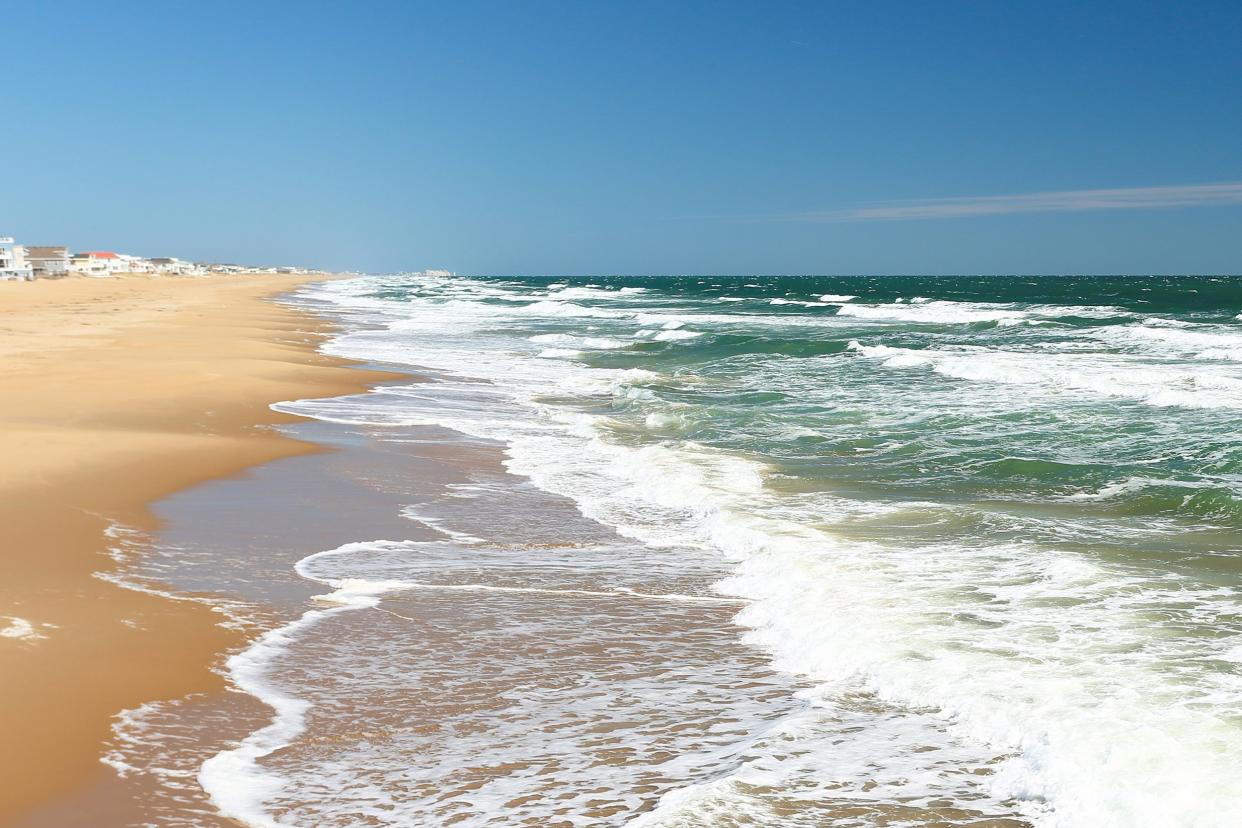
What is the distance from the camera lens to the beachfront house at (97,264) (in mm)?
151925

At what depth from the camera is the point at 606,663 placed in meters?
6.39

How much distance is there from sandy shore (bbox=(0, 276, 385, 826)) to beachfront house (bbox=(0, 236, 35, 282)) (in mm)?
99526

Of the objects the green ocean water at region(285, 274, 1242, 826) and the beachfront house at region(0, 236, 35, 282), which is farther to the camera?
the beachfront house at region(0, 236, 35, 282)

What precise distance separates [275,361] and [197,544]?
17233mm

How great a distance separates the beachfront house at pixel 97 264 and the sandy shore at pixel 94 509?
138072mm

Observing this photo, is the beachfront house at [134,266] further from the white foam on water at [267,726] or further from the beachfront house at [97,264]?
the white foam on water at [267,726]

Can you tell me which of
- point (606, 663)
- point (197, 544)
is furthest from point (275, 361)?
point (606, 663)

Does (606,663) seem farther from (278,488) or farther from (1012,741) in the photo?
(278,488)

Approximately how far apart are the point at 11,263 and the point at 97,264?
43886 mm

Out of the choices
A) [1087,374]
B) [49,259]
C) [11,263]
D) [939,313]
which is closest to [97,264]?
[49,259]

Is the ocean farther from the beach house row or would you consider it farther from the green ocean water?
the beach house row

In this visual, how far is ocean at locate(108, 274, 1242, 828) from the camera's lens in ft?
15.4

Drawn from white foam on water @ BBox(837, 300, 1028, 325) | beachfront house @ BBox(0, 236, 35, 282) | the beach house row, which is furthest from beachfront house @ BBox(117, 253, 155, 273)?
white foam on water @ BBox(837, 300, 1028, 325)

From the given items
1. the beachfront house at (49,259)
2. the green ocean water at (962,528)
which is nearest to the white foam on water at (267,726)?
the green ocean water at (962,528)
